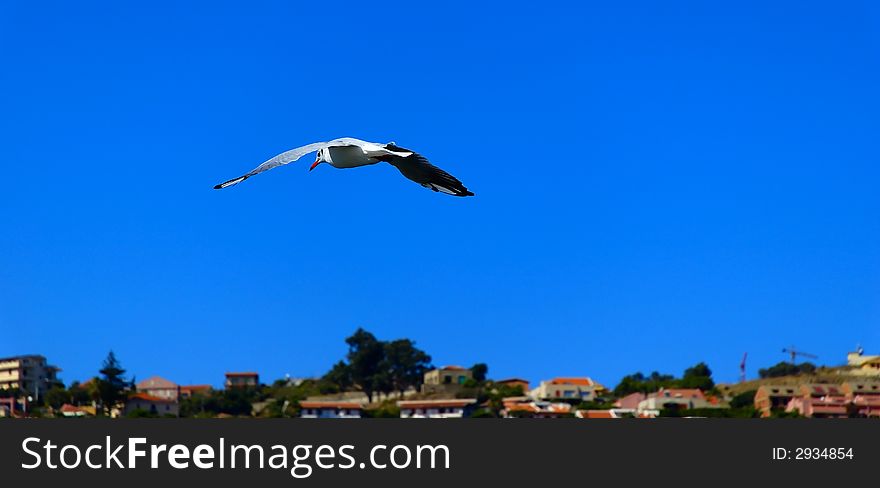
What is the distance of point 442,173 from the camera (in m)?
26.9

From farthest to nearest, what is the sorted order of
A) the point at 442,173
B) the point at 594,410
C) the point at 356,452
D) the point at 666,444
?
the point at 594,410, the point at 666,444, the point at 356,452, the point at 442,173

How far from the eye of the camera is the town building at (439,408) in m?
123

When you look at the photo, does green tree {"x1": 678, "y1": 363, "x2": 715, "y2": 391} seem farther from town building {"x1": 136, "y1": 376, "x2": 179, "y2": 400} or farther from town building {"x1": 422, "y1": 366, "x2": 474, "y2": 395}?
town building {"x1": 136, "y1": 376, "x2": 179, "y2": 400}

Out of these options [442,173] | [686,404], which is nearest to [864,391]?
[686,404]

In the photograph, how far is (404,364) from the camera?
15788 cm

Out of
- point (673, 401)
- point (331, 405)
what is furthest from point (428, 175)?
point (331, 405)

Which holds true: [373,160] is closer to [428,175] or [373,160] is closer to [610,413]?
[428,175]

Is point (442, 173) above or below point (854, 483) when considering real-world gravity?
above

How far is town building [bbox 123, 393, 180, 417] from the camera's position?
129 meters

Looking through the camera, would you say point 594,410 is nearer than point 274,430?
No

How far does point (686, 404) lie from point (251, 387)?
178ft

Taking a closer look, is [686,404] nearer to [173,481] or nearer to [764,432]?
[764,432]

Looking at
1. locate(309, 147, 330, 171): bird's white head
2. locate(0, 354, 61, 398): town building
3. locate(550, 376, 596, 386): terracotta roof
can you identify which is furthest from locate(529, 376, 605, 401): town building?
locate(309, 147, 330, 171): bird's white head

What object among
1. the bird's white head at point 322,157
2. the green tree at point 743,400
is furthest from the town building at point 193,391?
the bird's white head at point 322,157
